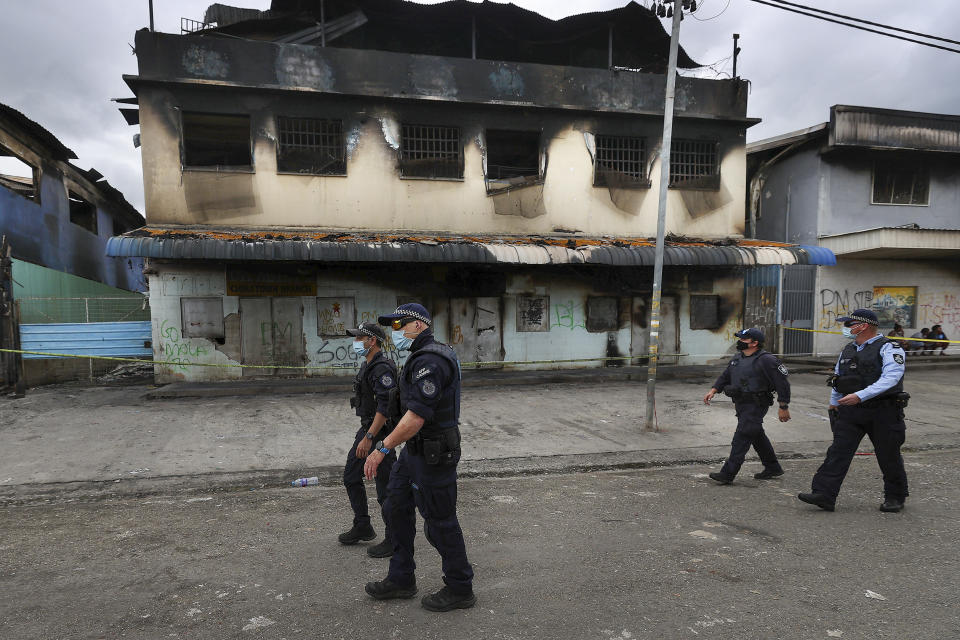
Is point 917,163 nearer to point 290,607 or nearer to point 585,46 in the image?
point 585,46

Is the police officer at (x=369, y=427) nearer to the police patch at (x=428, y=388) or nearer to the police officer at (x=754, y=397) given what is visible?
the police patch at (x=428, y=388)

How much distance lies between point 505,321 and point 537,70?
6021 millimetres

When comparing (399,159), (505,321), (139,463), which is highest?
(399,159)

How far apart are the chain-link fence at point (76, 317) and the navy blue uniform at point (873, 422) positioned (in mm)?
12610

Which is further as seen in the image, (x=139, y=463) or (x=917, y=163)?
(x=917, y=163)

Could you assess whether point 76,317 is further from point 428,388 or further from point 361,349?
point 428,388

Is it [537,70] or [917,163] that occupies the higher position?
[537,70]

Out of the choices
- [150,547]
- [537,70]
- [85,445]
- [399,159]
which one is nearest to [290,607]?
[150,547]

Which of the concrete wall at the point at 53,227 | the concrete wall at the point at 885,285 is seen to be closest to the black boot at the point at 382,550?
the concrete wall at the point at 53,227

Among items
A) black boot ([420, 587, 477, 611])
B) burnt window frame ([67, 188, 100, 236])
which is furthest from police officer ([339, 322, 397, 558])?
burnt window frame ([67, 188, 100, 236])

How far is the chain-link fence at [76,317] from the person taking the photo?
9.98 meters

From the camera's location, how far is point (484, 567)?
3.47m

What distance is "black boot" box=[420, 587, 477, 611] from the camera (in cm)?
293

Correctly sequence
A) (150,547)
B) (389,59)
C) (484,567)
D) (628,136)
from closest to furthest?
(484,567) → (150,547) → (389,59) → (628,136)
